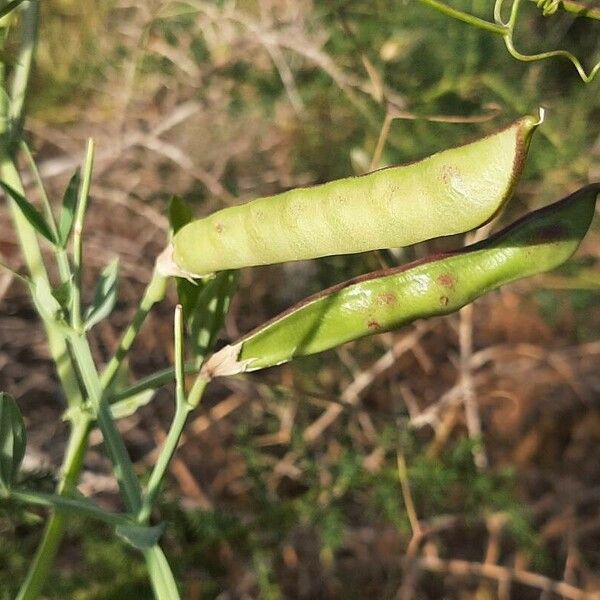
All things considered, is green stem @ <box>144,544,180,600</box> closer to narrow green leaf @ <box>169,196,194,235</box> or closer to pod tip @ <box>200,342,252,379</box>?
pod tip @ <box>200,342,252,379</box>

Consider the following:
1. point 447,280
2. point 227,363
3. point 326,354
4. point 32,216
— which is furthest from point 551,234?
point 326,354

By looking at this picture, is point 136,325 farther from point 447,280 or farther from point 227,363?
point 447,280

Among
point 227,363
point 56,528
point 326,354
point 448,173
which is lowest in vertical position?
point 326,354

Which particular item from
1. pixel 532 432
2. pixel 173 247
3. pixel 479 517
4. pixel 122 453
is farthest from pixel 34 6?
pixel 532 432

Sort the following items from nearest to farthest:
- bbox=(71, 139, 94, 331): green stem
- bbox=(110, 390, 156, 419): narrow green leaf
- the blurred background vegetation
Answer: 1. bbox=(71, 139, 94, 331): green stem
2. bbox=(110, 390, 156, 419): narrow green leaf
3. the blurred background vegetation

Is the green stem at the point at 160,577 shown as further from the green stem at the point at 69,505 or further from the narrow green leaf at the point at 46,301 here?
the narrow green leaf at the point at 46,301

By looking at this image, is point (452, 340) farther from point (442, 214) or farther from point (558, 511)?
point (442, 214)

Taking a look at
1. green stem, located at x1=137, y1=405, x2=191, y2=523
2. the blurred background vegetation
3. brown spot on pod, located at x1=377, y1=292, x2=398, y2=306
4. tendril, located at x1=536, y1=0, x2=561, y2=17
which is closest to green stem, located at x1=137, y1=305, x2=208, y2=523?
Result: green stem, located at x1=137, y1=405, x2=191, y2=523
